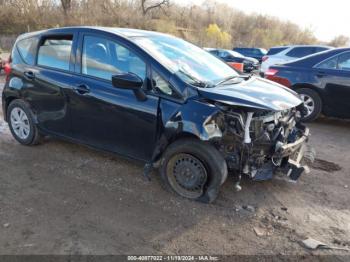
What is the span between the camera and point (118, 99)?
12.4 feet

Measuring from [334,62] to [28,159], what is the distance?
19.4 ft

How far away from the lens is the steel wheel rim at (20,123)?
16.3ft

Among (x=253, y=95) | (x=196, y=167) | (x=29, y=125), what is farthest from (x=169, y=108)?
(x=29, y=125)

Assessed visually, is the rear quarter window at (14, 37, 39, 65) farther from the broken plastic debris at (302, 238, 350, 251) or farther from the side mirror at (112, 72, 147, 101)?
the broken plastic debris at (302, 238, 350, 251)

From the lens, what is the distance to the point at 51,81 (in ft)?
14.4

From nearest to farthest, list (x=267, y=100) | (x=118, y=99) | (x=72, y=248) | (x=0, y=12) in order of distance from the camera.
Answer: (x=72, y=248), (x=267, y=100), (x=118, y=99), (x=0, y=12)

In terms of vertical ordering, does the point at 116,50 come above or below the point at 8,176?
above

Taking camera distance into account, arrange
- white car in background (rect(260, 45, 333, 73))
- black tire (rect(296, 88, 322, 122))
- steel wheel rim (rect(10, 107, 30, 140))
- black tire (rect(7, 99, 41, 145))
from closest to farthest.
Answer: black tire (rect(7, 99, 41, 145)) → steel wheel rim (rect(10, 107, 30, 140)) → black tire (rect(296, 88, 322, 122)) → white car in background (rect(260, 45, 333, 73))

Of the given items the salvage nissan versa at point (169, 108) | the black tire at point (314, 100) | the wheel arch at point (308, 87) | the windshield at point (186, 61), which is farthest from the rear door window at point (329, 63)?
the windshield at point (186, 61)

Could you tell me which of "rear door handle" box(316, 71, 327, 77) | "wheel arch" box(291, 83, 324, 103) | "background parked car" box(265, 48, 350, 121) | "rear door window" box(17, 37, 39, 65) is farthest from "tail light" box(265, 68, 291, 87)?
"rear door window" box(17, 37, 39, 65)

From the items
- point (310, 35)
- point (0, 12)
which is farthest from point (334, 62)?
point (310, 35)

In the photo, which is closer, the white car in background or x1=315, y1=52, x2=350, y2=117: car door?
x1=315, y1=52, x2=350, y2=117: car door

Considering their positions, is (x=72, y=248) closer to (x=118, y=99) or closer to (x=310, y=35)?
(x=118, y=99)

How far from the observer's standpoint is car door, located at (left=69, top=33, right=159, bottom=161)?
12.1 ft
